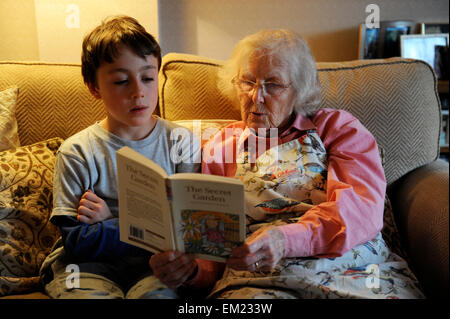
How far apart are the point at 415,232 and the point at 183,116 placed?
89 cm

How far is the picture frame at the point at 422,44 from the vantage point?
7.20 feet

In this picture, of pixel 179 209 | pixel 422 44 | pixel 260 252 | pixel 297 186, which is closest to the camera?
pixel 179 209

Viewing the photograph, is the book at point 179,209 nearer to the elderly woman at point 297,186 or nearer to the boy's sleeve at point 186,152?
the elderly woman at point 297,186

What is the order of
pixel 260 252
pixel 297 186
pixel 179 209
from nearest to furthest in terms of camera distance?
pixel 179 209 → pixel 260 252 → pixel 297 186

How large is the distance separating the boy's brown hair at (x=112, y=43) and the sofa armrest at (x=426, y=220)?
3.20ft

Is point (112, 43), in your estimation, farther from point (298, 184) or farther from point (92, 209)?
point (298, 184)

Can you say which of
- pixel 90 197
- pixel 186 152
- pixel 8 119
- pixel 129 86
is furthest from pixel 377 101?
pixel 8 119

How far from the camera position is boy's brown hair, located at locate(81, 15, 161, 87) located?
1.13m

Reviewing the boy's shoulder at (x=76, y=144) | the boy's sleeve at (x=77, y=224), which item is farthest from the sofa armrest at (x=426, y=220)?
the boy's shoulder at (x=76, y=144)

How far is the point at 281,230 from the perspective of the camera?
107 centimetres

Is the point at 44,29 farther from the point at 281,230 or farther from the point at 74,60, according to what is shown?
the point at 281,230

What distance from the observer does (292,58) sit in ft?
4.16

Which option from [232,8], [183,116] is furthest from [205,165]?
[232,8]

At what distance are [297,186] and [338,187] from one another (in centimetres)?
12
